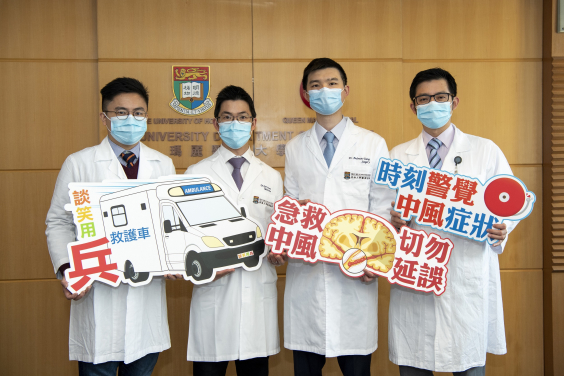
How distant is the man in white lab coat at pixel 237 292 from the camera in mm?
2295

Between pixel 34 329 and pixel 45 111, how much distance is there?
1934mm

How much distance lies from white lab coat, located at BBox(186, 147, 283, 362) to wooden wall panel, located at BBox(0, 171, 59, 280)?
194 cm

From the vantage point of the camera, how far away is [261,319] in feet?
7.66

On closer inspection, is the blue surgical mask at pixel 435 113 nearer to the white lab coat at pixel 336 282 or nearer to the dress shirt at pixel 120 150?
the white lab coat at pixel 336 282

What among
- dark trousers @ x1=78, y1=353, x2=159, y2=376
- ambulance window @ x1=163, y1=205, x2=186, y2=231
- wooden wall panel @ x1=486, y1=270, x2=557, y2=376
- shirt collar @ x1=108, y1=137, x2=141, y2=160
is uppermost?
shirt collar @ x1=108, y1=137, x2=141, y2=160

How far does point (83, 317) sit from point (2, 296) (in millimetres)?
1829

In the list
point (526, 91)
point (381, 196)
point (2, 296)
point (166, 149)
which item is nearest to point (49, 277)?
point (2, 296)

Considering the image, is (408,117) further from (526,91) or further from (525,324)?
(525,324)

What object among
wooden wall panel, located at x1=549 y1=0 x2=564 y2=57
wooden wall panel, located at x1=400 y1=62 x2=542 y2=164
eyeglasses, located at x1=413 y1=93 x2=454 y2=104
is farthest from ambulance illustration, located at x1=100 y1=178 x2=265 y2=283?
wooden wall panel, located at x1=549 y1=0 x2=564 y2=57

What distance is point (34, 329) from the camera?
11.2 feet

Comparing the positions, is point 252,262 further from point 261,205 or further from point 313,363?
point 313,363

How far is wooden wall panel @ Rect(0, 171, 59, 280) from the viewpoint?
11.2ft

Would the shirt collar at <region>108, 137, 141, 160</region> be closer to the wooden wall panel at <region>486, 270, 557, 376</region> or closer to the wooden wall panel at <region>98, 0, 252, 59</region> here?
the wooden wall panel at <region>98, 0, 252, 59</region>

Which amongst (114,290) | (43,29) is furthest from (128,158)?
(43,29)
